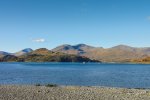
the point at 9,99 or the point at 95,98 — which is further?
the point at 95,98

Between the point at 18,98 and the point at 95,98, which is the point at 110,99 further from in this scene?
the point at 18,98

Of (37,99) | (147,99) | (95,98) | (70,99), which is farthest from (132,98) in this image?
(37,99)

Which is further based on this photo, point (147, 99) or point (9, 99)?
point (147, 99)

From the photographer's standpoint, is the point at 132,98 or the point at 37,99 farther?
the point at 132,98

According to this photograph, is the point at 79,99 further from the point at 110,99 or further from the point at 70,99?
the point at 110,99

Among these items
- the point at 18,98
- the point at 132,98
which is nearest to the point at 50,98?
the point at 18,98

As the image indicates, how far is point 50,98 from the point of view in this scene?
36.0m

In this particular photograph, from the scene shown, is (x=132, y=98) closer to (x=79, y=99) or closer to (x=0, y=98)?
(x=79, y=99)

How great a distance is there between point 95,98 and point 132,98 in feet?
14.3

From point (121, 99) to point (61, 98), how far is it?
668 cm

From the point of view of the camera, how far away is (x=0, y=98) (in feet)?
114

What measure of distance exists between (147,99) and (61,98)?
969cm

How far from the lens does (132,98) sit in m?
37.2

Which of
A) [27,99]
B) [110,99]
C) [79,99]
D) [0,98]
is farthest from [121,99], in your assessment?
[0,98]
